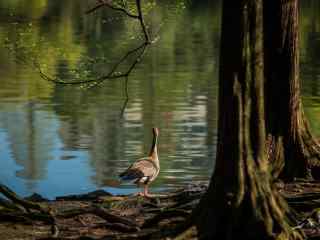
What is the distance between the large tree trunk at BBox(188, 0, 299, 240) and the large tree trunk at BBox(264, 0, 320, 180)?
3.46 meters

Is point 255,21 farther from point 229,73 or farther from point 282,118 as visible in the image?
point 282,118

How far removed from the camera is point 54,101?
3250cm

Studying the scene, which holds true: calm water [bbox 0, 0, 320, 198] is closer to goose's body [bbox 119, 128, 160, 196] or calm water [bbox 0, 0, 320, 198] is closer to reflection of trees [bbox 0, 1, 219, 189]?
reflection of trees [bbox 0, 1, 219, 189]

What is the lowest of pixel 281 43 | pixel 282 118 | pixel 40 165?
pixel 40 165

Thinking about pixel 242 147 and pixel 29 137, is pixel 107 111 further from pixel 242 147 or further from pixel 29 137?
pixel 242 147

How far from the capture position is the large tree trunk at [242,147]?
9469mm

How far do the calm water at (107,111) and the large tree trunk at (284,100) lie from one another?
1900mm

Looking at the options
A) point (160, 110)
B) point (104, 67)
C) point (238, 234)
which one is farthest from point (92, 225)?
point (104, 67)

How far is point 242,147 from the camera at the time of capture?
31.4 feet

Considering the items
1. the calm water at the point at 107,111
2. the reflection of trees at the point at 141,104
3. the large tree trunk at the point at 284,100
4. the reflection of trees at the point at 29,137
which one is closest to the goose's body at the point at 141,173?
the calm water at the point at 107,111

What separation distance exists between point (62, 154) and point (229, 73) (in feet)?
45.6

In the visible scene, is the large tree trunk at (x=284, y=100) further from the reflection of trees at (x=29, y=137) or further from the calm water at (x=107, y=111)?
the reflection of trees at (x=29, y=137)

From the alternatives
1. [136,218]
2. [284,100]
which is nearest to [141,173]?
[136,218]

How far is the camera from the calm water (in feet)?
64.9
